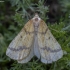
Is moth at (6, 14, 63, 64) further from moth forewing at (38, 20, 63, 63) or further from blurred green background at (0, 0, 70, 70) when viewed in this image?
blurred green background at (0, 0, 70, 70)

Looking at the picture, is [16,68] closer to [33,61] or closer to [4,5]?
[33,61]

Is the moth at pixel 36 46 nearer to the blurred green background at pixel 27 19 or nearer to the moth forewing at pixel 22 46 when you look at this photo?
the moth forewing at pixel 22 46

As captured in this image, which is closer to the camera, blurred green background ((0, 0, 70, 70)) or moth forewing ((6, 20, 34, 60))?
moth forewing ((6, 20, 34, 60))

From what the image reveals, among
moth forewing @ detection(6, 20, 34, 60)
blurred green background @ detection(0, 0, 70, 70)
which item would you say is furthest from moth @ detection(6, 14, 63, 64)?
blurred green background @ detection(0, 0, 70, 70)

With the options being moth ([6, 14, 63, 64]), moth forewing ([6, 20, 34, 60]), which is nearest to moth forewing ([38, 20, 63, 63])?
moth ([6, 14, 63, 64])

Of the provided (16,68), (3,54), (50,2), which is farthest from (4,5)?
(16,68)

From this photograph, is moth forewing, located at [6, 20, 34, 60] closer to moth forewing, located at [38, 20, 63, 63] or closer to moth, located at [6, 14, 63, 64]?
moth, located at [6, 14, 63, 64]

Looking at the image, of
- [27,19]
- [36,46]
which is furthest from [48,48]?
[27,19]

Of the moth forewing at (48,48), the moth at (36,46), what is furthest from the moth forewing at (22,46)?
the moth forewing at (48,48)
